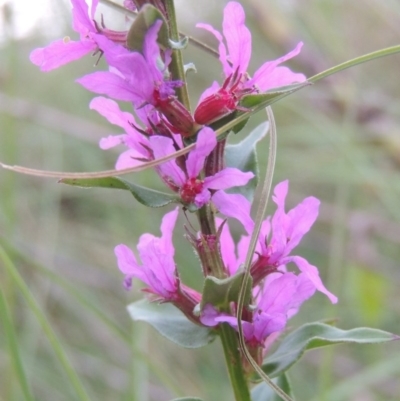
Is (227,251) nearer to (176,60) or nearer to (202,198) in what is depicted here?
(202,198)

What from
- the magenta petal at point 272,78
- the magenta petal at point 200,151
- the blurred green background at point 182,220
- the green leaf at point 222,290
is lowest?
the blurred green background at point 182,220

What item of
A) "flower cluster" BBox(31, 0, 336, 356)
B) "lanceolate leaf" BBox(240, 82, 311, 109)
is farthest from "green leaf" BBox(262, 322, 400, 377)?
"lanceolate leaf" BBox(240, 82, 311, 109)

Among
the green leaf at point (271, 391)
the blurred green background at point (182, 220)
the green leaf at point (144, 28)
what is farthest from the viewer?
the blurred green background at point (182, 220)

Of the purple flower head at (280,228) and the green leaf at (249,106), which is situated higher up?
the green leaf at (249,106)

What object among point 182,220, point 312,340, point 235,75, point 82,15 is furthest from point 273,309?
point 182,220

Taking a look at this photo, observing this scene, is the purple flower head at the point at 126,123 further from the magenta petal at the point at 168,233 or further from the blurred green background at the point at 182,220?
the blurred green background at the point at 182,220

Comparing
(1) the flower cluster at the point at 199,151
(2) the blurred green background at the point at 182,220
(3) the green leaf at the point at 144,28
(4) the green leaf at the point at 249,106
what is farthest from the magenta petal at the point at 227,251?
(2) the blurred green background at the point at 182,220

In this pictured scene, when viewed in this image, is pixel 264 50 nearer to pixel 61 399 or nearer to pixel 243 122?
pixel 61 399
